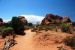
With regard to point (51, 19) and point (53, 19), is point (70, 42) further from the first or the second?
point (53, 19)

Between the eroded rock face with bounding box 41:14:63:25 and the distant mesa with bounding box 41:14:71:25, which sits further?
the eroded rock face with bounding box 41:14:63:25

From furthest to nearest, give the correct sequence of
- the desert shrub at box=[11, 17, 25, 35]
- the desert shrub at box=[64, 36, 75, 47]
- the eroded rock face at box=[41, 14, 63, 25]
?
the eroded rock face at box=[41, 14, 63, 25], the desert shrub at box=[11, 17, 25, 35], the desert shrub at box=[64, 36, 75, 47]

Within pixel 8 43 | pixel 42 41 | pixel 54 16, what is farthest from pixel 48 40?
pixel 54 16

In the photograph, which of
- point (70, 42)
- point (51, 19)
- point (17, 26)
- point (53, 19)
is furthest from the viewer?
point (53, 19)

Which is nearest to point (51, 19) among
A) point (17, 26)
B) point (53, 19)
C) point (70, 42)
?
point (53, 19)

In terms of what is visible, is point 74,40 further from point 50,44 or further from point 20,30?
point 20,30

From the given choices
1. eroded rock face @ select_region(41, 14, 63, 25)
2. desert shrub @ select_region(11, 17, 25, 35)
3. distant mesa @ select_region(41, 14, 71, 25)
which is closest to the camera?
desert shrub @ select_region(11, 17, 25, 35)

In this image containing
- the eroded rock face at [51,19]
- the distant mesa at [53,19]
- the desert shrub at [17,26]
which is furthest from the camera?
the eroded rock face at [51,19]

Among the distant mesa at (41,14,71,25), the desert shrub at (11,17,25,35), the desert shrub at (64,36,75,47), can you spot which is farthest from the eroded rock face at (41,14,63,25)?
the desert shrub at (64,36,75,47)

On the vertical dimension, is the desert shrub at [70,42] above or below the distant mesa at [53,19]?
below

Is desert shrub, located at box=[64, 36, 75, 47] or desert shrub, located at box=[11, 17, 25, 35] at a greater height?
desert shrub, located at box=[11, 17, 25, 35]

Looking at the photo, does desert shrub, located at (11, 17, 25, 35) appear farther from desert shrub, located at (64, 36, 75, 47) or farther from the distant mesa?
the distant mesa

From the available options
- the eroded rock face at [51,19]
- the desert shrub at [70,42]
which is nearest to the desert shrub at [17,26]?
the desert shrub at [70,42]

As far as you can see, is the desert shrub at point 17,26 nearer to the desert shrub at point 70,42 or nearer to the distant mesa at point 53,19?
the desert shrub at point 70,42
